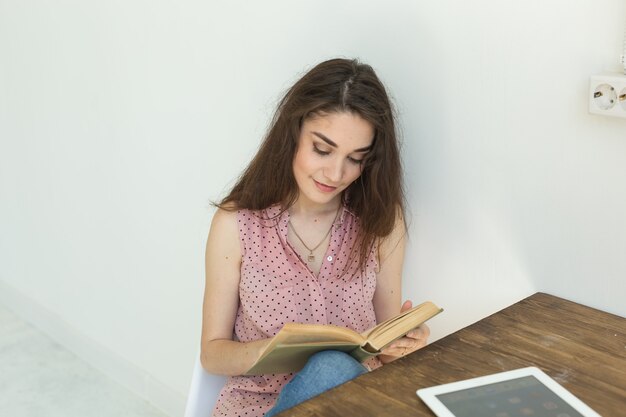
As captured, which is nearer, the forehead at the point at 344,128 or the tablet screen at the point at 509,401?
the tablet screen at the point at 509,401

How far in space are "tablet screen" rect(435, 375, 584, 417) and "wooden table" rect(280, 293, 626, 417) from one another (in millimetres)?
37

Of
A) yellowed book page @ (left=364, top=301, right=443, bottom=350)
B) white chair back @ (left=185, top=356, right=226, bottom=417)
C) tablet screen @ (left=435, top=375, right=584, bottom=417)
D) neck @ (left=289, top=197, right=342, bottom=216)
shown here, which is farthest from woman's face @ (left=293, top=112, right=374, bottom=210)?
tablet screen @ (left=435, top=375, right=584, bottom=417)

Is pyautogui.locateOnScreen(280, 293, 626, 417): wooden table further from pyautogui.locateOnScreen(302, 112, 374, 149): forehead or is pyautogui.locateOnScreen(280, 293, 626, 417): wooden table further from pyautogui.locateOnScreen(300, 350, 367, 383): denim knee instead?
pyautogui.locateOnScreen(302, 112, 374, 149): forehead

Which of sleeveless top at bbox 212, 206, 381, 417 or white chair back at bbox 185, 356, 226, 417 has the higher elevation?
sleeveless top at bbox 212, 206, 381, 417

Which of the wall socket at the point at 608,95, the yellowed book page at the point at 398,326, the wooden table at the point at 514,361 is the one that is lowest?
the wooden table at the point at 514,361

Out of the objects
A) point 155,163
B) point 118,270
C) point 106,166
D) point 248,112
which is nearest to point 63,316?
point 118,270

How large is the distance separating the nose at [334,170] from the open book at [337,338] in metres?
0.26

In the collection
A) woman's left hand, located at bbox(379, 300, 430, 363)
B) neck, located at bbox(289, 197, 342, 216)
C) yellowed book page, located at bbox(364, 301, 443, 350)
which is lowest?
woman's left hand, located at bbox(379, 300, 430, 363)

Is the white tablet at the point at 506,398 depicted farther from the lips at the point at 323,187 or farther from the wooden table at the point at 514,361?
the lips at the point at 323,187

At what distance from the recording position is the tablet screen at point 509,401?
1.15 meters

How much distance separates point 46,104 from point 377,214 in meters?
1.43

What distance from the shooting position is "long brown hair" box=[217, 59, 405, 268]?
158cm

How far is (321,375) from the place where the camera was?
135cm

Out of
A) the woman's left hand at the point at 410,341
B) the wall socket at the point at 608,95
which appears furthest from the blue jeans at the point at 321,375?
the wall socket at the point at 608,95
